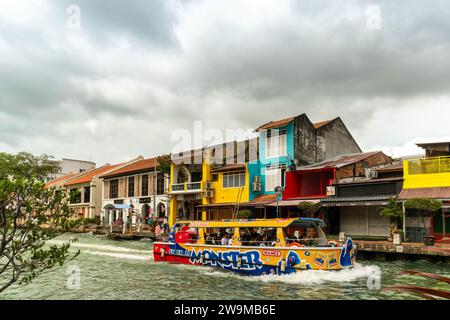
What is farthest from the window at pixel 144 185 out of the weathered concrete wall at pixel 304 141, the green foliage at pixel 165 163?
the weathered concrete wall at pixel 304 141

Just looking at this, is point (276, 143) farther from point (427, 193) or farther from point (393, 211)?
point (427, 193)

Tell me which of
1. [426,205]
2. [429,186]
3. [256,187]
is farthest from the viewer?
[256,187]

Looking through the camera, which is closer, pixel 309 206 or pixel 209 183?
pixel 309 206

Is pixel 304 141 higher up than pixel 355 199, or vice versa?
pixel 304 141

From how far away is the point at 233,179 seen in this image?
31.5 metres

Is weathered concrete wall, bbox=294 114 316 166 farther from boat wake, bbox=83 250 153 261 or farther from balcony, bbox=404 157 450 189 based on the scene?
boat wake, bbox=83 250 153 261

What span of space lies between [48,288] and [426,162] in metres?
19.0

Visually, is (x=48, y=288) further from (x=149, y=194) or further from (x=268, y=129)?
(x=149, y=194)

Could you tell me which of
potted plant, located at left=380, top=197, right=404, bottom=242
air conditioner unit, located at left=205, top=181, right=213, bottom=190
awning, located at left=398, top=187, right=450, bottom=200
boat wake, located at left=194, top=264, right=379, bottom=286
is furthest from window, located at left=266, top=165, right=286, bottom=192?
boat wake, located at left=194, top=264, right=379, bottom=286

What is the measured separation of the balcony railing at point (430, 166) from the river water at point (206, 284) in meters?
6.15

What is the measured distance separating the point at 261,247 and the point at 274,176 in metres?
15.8

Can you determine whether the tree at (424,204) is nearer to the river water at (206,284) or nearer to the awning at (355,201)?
the awning at (355,201)

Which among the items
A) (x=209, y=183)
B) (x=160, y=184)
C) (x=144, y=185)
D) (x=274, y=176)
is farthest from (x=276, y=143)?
(x=144, y=185)
